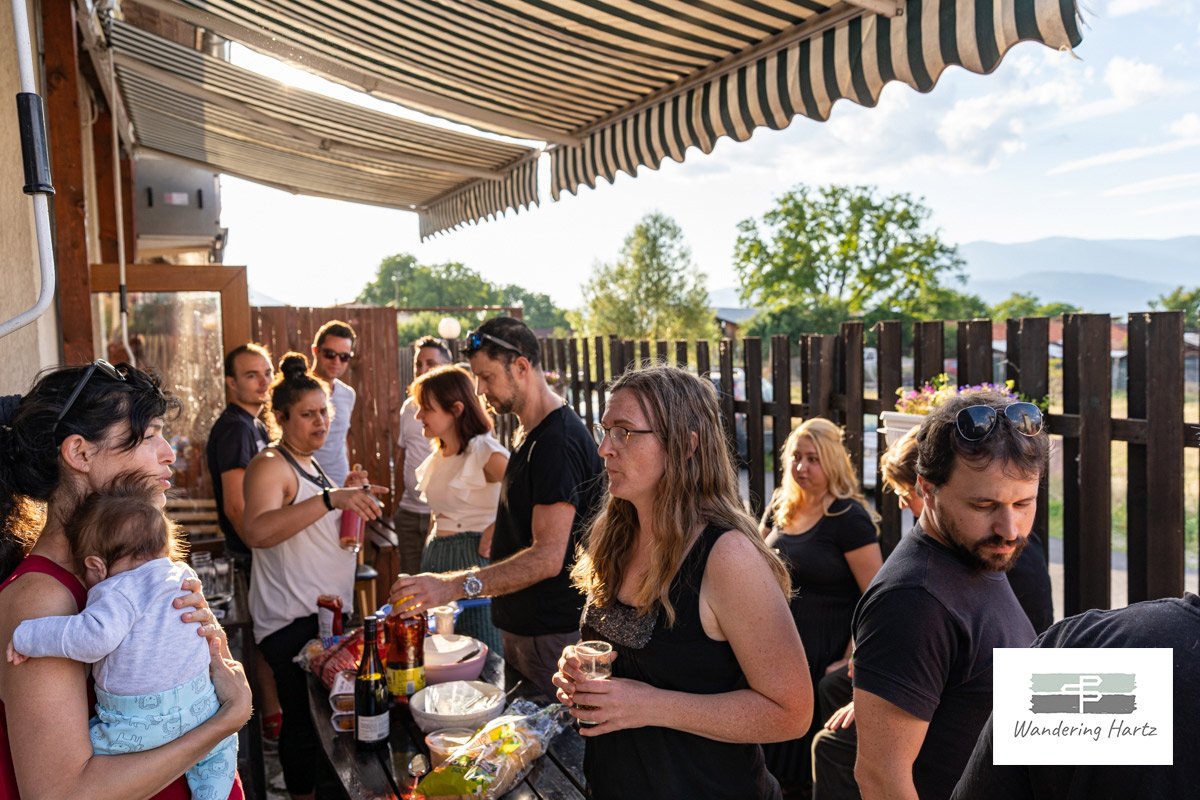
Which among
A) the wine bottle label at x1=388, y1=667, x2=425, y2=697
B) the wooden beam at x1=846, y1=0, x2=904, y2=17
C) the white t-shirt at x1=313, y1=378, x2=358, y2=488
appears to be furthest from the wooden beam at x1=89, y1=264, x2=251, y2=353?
the wooden beam at x1=846, y1=0, x2=904, y2=17

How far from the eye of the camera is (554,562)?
2.69 meters

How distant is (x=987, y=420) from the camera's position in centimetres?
173

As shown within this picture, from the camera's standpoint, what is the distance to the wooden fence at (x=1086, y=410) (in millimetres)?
3135

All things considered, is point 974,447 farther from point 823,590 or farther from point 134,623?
point 823,590

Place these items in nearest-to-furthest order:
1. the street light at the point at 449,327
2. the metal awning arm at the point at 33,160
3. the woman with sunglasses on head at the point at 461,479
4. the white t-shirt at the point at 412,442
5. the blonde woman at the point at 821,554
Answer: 1. the metal awning arm at the point at 33,160
2. the blonde woman at the point at 821,554
3. the woman with sunglasses on head at the point at 461,479
4. the white t-shirt at the point at 412,442
5. the street light at the point at 449,327

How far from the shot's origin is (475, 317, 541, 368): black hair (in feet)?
9.88

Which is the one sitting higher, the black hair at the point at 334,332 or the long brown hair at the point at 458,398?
the black hair at the point at 334,332

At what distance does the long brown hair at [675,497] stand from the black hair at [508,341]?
3.51ft

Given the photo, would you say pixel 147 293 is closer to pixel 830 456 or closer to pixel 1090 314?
pixel 830 456

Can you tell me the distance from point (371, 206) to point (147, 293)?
417 cm

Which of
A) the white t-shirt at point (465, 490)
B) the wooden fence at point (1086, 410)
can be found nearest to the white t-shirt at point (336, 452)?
the white t-shirt at point (465, 490)

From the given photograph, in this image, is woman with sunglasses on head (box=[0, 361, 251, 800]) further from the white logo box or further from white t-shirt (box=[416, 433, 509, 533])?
white t-shirt (box=[416, 433, 509, 533])

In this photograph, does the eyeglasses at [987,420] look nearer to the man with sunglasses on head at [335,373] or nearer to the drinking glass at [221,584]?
the drinking glass at [221,584]

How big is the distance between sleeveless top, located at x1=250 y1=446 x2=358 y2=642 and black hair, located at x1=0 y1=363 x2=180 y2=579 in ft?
5.57
